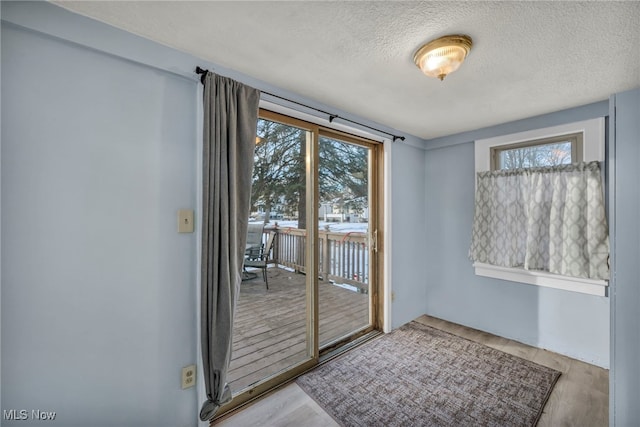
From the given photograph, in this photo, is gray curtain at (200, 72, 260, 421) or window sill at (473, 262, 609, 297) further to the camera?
window sill at (473, 262, 609, 297)

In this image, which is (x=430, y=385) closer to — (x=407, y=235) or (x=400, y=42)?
(x=407, y=235)

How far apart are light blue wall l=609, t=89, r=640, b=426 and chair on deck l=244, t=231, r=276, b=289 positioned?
6.98 ft

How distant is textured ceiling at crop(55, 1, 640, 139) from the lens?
3.92ft

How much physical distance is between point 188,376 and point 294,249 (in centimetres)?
114

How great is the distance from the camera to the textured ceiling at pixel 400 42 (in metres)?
1.19

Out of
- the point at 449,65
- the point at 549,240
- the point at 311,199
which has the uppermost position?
the point at 449,65

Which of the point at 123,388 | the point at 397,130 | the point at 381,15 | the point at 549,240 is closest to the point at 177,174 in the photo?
the point at 123,388

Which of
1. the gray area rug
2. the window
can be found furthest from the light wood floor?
the window

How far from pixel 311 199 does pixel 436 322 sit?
2.23m

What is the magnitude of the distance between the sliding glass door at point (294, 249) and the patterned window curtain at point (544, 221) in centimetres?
134

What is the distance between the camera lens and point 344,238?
283cm

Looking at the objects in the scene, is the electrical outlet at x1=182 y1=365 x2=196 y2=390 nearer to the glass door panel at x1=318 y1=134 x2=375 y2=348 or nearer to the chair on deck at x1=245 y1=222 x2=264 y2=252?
the chair on deck at x1=245 y1=222 x2=264 y2=252

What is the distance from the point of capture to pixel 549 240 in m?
2.42

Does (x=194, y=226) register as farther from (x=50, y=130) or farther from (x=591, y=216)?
(x=591, y=216)
